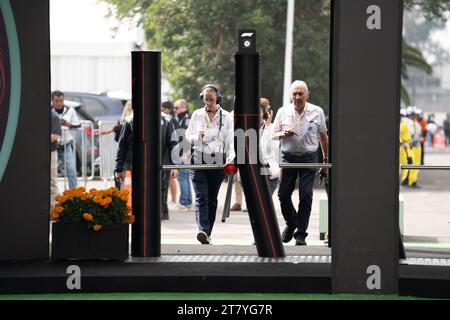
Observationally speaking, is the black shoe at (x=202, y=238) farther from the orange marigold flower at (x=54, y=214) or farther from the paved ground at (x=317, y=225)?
the orange marigold flower at (x=54, y=214)

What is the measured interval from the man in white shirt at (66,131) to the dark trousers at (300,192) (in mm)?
8077

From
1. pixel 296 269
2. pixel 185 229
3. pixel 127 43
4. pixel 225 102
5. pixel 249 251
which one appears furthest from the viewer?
pixel 127 43

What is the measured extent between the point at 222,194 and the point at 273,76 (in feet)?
26.4

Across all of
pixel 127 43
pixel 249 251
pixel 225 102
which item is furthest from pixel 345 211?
pixel 127 43

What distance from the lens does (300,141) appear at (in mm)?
12883

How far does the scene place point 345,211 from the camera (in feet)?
30.7

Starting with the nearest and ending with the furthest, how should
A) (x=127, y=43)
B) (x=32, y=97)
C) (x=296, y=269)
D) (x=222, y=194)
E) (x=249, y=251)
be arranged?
(x=296, y=269) < (x=32, y=97) < (x=249, y=251) < (x=222, y=194) < (x=127, y=43)

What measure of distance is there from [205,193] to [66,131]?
920 cm

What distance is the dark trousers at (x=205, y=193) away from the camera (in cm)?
1287

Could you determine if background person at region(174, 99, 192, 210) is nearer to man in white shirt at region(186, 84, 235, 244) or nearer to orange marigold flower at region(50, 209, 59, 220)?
man in white shirt at region(186, 84, 235, 244)

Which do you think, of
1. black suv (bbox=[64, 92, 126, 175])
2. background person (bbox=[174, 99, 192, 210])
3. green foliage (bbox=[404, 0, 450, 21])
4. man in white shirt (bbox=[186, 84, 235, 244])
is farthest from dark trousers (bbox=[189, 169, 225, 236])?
green foliage (bbox=[404, 0, 450, 21])

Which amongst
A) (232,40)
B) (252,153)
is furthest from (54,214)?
(232,40)

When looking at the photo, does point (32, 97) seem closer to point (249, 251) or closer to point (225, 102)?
point (249, 251)

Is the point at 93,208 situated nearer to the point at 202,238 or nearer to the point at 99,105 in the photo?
the point at 202,238
